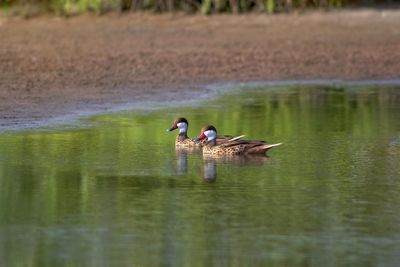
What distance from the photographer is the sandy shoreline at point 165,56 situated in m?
17.2

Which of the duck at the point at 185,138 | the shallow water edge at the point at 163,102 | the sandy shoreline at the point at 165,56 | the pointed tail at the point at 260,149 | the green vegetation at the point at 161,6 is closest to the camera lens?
the pointed tail at the point at 260,149

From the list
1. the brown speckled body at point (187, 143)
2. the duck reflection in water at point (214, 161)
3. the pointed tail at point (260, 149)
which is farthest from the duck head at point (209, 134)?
the pointed tail at point (260, 149)

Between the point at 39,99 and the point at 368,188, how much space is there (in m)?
6.55

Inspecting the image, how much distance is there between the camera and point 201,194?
425 inches

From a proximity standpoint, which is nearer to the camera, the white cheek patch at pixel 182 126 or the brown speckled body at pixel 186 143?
the brown speckled body at pixel 186 143

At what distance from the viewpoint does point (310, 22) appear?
23828 millimetres

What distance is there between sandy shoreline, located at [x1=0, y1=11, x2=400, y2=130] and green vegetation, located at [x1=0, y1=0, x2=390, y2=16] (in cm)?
31

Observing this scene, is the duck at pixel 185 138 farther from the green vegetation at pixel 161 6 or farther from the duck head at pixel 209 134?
the green vegetation at pixel 161 6

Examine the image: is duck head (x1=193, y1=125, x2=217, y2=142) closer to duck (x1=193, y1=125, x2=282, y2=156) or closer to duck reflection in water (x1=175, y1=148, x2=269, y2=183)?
duck (x1=193, y1=125, x2=282, y2=156)

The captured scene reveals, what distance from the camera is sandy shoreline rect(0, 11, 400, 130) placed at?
1717 centimetres

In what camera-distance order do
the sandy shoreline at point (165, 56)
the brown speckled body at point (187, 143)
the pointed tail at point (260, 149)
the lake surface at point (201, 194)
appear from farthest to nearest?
the sandy shoreline at point (165, 56) → the brown speckled body at point (187, 143) → the pointed tail at point (260, 149) → the lake surface at point (201, 194)

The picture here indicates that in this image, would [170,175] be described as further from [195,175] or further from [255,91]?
[255,91]

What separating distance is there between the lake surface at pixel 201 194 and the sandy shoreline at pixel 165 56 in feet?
5.08

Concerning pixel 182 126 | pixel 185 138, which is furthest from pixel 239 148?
pixel 182 126
